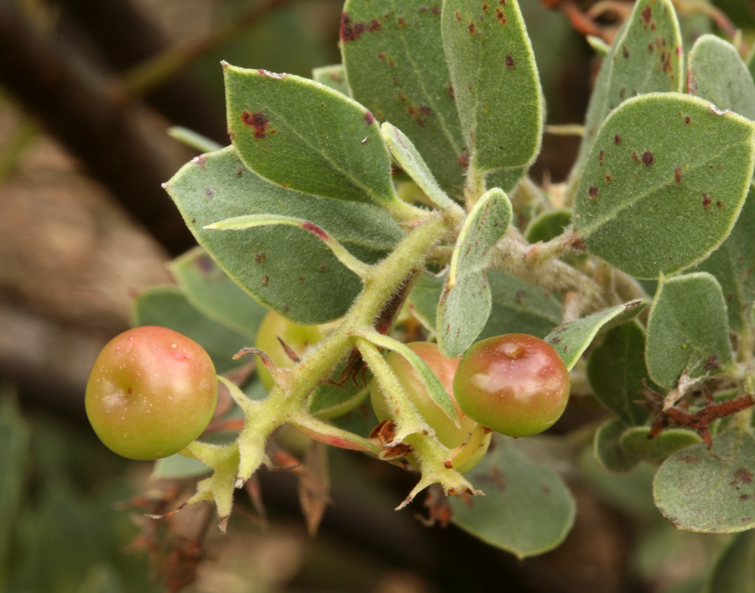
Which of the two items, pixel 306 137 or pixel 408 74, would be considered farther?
pixel 408 74

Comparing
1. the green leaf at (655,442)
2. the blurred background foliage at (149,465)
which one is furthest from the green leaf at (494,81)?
the blurred background foliage at (149,465)

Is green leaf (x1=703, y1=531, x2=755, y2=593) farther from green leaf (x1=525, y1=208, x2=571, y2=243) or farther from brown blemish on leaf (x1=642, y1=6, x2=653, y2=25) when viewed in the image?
brown blemish on leaf (x1=642, y1=6, x2=653, y2=25)

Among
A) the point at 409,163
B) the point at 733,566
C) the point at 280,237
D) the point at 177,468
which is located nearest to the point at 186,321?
the point at 177,468

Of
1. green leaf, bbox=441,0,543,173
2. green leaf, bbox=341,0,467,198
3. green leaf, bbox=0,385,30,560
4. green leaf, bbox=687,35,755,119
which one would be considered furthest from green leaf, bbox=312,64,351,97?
green leaf, bbox=0,385,30,560

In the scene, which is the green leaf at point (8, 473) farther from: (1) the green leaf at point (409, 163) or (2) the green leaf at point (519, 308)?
(1) the green leaf at point (409, 163)

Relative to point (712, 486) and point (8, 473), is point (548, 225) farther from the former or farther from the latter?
point (8, 473)

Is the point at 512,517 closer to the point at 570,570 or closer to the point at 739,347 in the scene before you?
the point at 739,347

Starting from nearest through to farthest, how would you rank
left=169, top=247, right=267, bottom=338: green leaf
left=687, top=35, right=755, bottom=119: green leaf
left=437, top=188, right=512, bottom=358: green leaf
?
left=437, top=188, right=512, bottom=358: green leaf → left=687, top=35, right=755, bottom=119: green leaf → left=169, top=247, right=267, bottom=338: green leaf
